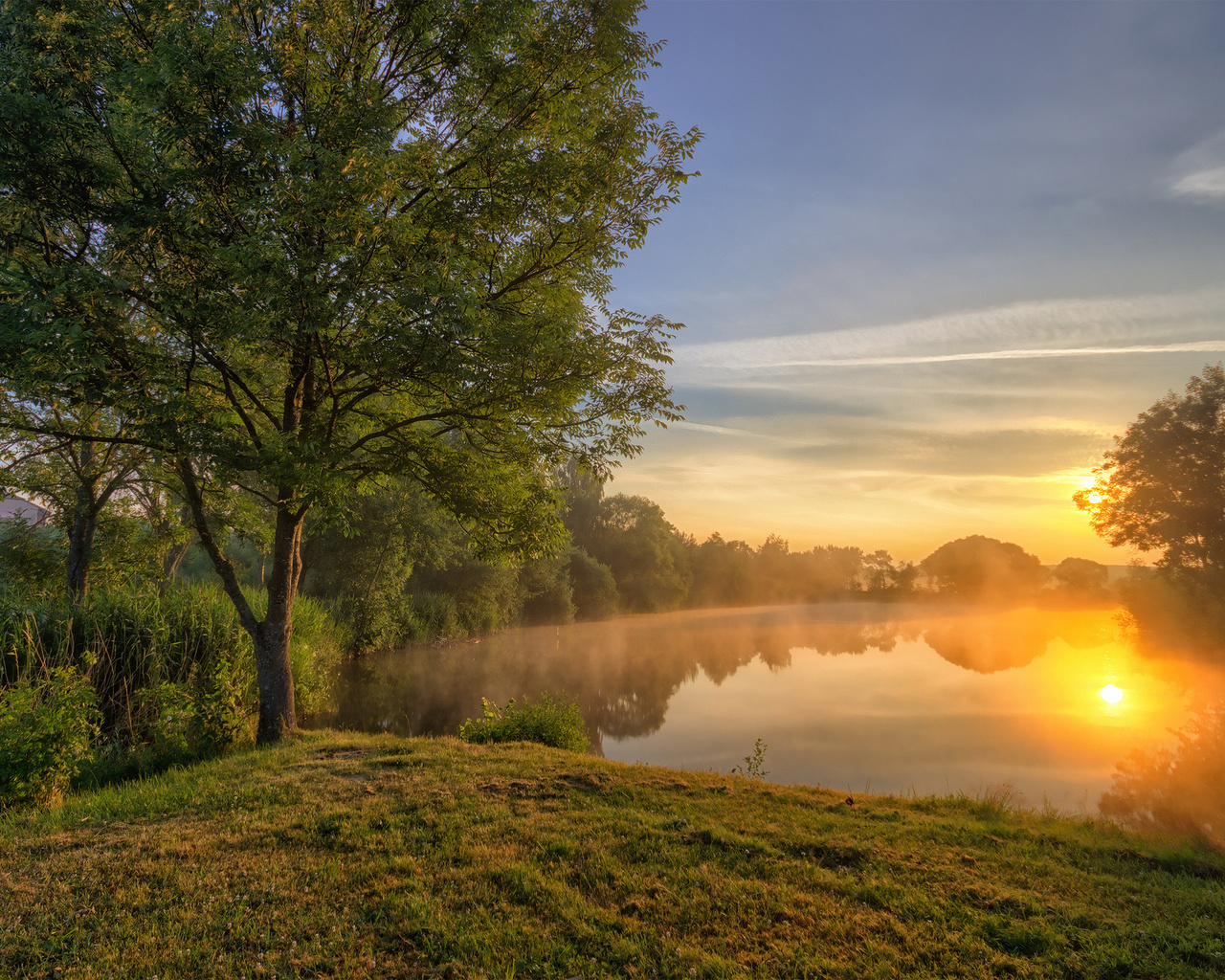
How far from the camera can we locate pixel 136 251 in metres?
7.30

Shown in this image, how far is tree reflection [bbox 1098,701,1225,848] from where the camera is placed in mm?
9258

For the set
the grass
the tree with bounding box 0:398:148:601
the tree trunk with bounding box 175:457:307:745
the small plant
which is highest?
the tree with bounding box 0:398:148:601

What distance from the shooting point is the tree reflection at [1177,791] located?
926 cm

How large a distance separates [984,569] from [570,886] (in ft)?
254

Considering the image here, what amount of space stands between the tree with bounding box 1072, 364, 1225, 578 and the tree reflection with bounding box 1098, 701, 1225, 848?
740 inches

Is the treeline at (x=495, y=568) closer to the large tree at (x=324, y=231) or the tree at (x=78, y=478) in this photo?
the tree at (x=78, y=478)

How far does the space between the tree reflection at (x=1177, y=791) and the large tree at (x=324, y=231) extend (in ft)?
35.3

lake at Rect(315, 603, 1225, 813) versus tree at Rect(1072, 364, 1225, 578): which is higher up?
tree at Rect(1072, 364, 1225, 578)

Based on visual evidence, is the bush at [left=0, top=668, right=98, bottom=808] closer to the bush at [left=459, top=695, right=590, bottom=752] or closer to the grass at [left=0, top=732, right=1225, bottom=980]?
the grass at [left=0, top=732, right=1225, bottom=980]

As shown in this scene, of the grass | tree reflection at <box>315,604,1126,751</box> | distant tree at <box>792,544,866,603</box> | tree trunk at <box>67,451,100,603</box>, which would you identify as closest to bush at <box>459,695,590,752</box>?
tree reflection at <box>315,604,1126,751</box>

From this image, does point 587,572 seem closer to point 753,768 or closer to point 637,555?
point 637,555

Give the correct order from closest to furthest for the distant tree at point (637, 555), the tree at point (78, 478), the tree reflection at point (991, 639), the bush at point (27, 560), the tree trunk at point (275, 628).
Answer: the tree trunk at point (275, 628) < the tree at point (78, 478) < the bush at point (27, 560) < the tree reflection at point (991, 639) < the distant tree at point (637, 555)

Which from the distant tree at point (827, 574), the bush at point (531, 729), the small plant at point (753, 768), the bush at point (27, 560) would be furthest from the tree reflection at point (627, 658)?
the distant tree at point (827, 574)

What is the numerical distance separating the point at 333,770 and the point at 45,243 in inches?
305
